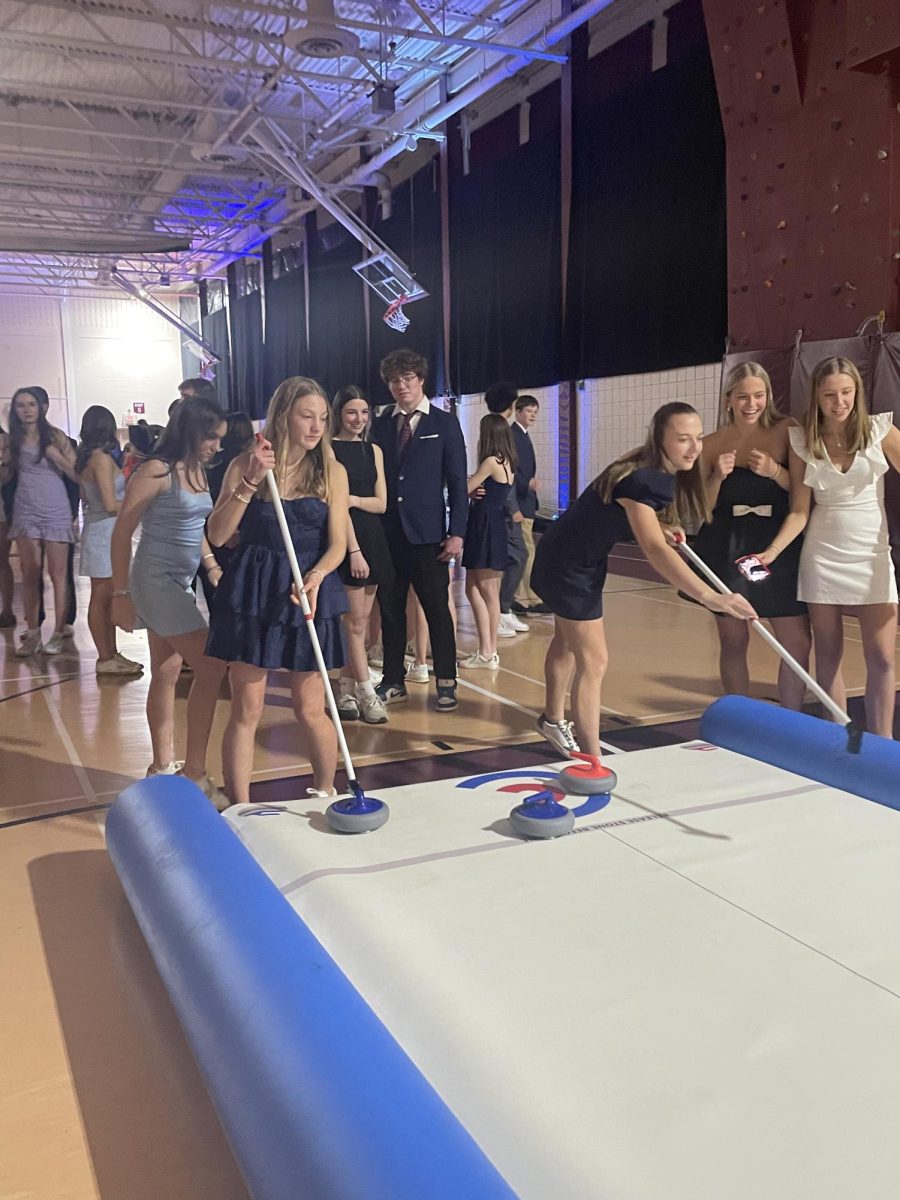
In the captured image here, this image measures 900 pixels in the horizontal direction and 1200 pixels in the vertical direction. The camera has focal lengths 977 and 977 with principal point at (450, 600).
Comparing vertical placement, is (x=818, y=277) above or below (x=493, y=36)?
below

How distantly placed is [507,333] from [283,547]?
754 cm

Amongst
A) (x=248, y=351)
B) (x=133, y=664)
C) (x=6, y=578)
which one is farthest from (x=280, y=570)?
(x=248, y=351)

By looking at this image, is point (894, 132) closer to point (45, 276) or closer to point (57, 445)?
point (57, 445)

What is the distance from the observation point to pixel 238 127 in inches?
390

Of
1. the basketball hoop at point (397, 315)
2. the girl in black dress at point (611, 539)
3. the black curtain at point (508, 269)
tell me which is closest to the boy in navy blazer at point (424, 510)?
the girl in black dress at point (611, 539)

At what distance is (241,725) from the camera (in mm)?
2750

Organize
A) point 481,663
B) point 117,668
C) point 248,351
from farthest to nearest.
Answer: point 248,351 < point 481,663 < point 117,668

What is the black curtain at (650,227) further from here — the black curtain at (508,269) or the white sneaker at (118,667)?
the white sneaker at (118,667)

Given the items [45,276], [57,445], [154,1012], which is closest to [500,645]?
[57,445]

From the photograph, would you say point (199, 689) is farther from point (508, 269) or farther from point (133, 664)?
point (508, 269)

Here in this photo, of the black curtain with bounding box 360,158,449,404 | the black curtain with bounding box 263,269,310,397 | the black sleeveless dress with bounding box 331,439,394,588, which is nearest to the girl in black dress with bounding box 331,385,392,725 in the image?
the black sleeveless dress with bounding box 331,439,394,588

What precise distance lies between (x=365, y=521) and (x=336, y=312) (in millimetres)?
10336

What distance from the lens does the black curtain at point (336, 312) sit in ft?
43.1

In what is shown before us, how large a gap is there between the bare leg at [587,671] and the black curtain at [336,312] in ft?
33.7
